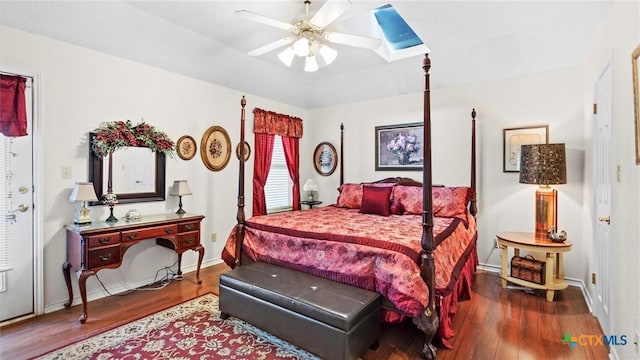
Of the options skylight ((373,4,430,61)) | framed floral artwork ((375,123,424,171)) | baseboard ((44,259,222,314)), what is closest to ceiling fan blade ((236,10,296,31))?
skylight ((373,4,430,61))

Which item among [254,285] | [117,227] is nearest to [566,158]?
[254,285]

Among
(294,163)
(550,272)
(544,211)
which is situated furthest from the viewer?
(294,163)

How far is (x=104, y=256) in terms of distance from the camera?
2.68m

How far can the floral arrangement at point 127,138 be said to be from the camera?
2.98 meters

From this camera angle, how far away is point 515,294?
313cm

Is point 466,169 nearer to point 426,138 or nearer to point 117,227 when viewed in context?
point 426,138

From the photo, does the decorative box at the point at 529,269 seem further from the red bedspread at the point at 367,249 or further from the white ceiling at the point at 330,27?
the white ceiling at the point at 330,27

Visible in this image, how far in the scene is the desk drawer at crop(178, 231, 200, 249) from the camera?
3.30 metres

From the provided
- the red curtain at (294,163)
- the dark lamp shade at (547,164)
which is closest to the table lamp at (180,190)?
the red curtain at (294,163)

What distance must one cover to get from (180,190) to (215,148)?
85 centimetres

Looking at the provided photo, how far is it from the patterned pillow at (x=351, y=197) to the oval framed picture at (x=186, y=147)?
7.09ft

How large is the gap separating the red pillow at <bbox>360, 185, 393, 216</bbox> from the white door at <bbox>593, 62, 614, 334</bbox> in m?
1.95

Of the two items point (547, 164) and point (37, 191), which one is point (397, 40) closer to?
point (547, 164)

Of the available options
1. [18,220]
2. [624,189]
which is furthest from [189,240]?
[624,189]
